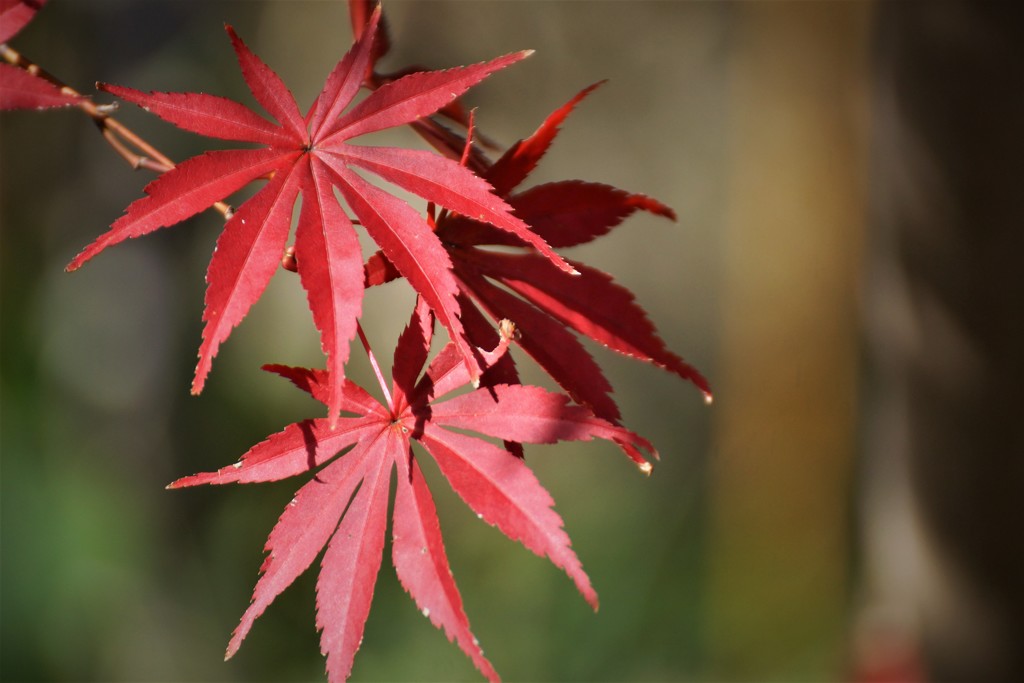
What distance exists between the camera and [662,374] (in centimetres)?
420

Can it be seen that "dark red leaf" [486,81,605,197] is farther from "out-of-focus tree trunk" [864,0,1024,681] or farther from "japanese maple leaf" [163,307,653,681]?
"out-of-focus tree trunk" [864,0,1024,681]

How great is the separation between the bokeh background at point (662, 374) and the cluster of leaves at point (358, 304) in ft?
2.56

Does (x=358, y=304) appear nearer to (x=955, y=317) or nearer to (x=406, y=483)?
(x=406, y=483)

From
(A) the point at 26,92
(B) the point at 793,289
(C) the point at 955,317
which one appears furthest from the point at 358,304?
(B) the point at 793,289

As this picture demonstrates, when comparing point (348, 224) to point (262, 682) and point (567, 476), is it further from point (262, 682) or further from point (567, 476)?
point (567, 476)

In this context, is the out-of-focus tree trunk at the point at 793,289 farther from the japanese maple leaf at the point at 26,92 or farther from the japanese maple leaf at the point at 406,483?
the japanese maple leaf at the point at 26,92

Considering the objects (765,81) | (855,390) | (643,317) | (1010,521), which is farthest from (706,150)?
(643,317)

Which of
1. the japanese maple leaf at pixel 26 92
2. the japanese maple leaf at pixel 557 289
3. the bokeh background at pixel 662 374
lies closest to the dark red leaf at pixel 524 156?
the japanese maple leaf at pixel 557 289

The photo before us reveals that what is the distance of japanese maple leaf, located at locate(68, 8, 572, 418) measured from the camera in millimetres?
458

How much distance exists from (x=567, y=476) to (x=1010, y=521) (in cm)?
223

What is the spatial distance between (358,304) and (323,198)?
0.31 feet

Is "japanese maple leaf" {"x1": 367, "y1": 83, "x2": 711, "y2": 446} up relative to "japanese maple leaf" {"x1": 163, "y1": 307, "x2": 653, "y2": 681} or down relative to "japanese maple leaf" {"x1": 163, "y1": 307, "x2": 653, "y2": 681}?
up

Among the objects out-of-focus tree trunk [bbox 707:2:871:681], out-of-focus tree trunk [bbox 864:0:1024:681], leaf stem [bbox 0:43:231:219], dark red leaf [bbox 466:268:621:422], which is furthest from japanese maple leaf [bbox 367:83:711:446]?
out-of-focus tree trunk [bbox 707:2:871:681]

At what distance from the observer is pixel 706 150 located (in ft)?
14.7
